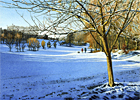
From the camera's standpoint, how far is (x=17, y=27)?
303 cm

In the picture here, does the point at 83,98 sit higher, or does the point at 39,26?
the point at 39,26


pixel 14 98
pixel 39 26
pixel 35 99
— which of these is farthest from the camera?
pixel 14 98

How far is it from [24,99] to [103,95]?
3.70m

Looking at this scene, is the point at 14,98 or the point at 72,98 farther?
the point at 14,98

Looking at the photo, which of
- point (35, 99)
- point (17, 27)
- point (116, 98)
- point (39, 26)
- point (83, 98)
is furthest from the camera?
point (35, 99)

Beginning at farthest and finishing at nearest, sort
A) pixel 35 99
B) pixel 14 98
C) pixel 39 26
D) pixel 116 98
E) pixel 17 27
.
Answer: pixel 14 98
pixel 35 99
pixel 116 98
pixel 39 26
pixel 17 27

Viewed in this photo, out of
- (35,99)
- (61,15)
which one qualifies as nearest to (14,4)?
(61,15)

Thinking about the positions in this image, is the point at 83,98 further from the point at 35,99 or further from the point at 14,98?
the point at 14,98

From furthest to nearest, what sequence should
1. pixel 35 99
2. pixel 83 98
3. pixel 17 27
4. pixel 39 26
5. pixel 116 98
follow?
pixel 35 99, pixel 83 98, pixel 116 98, pixel 39 26, pixel 17 27

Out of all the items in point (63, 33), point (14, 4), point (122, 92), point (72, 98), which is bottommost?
point (72, 98)

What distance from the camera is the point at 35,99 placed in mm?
4570

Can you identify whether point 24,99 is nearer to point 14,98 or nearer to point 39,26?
point 14,98

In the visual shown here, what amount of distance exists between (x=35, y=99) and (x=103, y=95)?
10.2ft

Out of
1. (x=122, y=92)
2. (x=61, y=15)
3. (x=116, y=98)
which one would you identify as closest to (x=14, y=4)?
(x=61, y=15)
